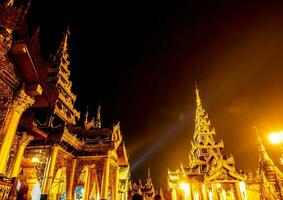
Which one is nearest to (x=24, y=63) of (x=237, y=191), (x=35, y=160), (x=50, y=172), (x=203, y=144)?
(x=50, y=172)

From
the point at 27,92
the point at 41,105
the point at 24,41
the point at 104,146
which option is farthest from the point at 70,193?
the point at 24,41

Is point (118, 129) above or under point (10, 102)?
above

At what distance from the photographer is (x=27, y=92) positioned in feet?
22.4

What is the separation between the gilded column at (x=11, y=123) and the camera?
594cm

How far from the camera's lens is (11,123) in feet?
20.5

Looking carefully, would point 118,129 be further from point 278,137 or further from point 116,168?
point 278,137

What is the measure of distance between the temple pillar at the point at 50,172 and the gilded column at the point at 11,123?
6165mm

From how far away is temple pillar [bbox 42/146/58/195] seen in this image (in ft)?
37.8

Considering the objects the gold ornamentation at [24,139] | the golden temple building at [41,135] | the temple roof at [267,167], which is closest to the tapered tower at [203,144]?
the temple roof at [267,167]

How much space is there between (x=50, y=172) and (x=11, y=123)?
6.84m

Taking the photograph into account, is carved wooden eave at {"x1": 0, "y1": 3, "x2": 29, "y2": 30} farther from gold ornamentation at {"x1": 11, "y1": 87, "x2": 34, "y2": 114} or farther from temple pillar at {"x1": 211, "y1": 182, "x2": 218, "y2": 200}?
temple pillar at {"x1": 211, "y1": 182, "x2": 218, "y2": 200}

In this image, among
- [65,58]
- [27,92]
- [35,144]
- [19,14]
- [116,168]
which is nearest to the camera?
[19,14]

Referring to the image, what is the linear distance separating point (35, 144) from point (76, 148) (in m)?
2.65

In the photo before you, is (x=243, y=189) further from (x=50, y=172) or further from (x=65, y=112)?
(x=50, y=172)
